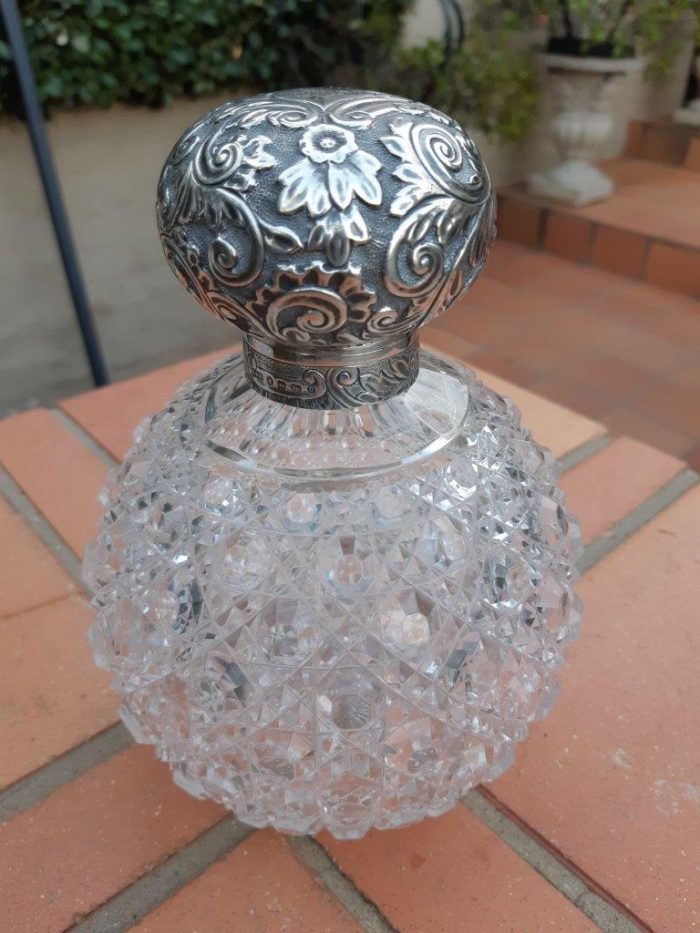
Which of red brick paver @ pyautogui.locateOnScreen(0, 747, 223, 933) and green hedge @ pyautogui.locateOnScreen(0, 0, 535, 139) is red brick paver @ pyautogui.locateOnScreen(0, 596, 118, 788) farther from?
green hedge @ pyautogui.locateOnScreen(0, 0, 535, 139)

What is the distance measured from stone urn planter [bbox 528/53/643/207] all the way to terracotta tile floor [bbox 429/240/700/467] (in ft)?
0.74

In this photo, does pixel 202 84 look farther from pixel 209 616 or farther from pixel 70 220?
pixel 209 616

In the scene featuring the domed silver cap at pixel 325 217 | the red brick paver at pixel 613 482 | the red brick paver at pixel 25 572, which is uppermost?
the domed silver cap at pixel 325 217

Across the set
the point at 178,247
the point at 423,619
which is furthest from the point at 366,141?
the point at 423,619

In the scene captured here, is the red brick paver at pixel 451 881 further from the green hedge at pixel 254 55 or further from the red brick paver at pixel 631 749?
the green hedge at pixel 254 55

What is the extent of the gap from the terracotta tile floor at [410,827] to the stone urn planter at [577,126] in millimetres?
1495

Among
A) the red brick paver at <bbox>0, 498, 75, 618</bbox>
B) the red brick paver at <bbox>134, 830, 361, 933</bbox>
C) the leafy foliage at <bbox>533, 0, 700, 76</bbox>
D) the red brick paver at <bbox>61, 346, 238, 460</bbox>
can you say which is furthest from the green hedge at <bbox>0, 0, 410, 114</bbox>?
the red brick paver at <bbox>134, 830, 361, 933</bbox>

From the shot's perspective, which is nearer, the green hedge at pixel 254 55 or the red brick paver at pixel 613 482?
the red brick paver at pixel 613 482

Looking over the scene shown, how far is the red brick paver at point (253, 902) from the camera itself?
462 mm

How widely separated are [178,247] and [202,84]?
4.96 feet

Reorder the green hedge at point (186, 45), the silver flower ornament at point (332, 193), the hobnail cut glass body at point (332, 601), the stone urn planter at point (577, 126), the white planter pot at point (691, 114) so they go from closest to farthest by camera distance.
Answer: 1. the silver flower ornament at point (332, 193)
2. the hobnail cut glass body at point (332, 601)
3. the green hedge at point (186, 45)
4. the stone urn planter at point (577, 126)
5. the white planter pot at point (691, 114)

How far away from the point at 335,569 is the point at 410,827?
0.66 ft

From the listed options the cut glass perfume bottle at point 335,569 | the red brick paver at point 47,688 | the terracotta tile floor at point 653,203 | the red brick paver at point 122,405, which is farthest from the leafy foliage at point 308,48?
the cut glass perfume bottle at point 335,569

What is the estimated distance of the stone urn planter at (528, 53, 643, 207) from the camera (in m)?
1.98
